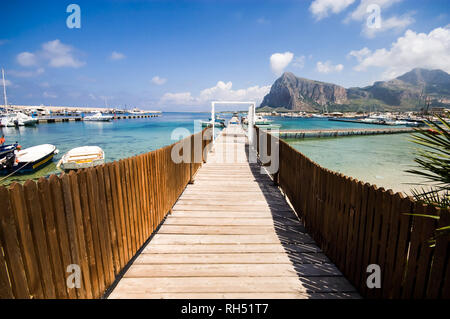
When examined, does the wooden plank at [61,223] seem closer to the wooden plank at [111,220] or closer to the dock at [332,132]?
the wooden plank at [111,220]

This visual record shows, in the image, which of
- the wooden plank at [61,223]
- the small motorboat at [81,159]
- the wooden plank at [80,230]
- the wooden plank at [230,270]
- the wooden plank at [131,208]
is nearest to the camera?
the wooden plank at [61,223]

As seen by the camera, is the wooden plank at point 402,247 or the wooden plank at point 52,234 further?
the wooden plank at point 402,247

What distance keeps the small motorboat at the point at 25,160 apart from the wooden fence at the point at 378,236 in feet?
60.1

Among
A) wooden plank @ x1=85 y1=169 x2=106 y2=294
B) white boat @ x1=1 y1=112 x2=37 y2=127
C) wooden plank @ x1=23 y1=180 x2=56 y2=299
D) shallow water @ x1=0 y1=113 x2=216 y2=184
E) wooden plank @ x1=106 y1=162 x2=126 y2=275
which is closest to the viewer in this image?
wooden plank @ x1=23 y1=180 x2=56 y2=299

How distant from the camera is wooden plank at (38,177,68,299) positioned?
1867mm

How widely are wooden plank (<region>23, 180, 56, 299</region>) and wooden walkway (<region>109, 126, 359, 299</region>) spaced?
36.3 inches

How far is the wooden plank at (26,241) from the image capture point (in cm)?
164

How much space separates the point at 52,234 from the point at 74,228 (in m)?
0.26

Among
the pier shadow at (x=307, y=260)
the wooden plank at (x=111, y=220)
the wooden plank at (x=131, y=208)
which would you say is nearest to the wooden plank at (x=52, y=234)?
the wooden plank at (x=111, y=220)

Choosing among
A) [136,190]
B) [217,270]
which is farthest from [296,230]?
[136,190]
